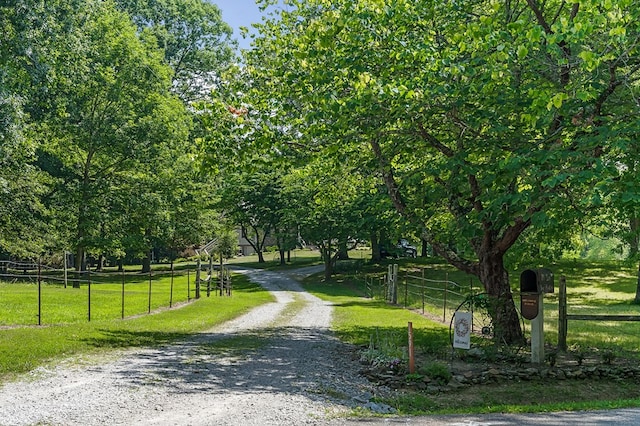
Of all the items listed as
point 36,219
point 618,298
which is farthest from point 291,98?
point 618,298

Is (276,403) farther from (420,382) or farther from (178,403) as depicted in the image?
(420,382)

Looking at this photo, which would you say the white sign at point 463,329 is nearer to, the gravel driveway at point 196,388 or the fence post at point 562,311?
the gravel driveway at point 196,388

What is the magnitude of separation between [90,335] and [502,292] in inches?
367

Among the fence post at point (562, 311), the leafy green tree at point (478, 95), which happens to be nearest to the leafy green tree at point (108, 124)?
the leafy green tree at point (478, 95)

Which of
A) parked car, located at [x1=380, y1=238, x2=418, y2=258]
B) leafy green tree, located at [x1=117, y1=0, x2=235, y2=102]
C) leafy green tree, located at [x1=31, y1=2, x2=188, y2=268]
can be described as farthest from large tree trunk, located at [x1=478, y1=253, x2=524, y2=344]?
leafy green tree, located at [x1=117, y1=0, x2=235, y2=102]

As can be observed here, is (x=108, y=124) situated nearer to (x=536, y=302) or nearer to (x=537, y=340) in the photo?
(x=536, y=302)

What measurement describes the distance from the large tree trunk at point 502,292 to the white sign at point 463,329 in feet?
7.99

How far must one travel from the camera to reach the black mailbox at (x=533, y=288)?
1227 centimetres

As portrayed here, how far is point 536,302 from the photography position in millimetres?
12336

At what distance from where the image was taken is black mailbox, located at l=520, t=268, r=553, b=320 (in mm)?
12266

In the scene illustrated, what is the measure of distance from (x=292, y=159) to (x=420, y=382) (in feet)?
20.4

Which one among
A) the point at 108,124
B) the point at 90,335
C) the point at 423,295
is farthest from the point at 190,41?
the point at 90,335

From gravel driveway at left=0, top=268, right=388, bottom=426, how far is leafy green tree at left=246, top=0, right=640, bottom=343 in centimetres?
405

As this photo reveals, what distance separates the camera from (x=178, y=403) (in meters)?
8.30
